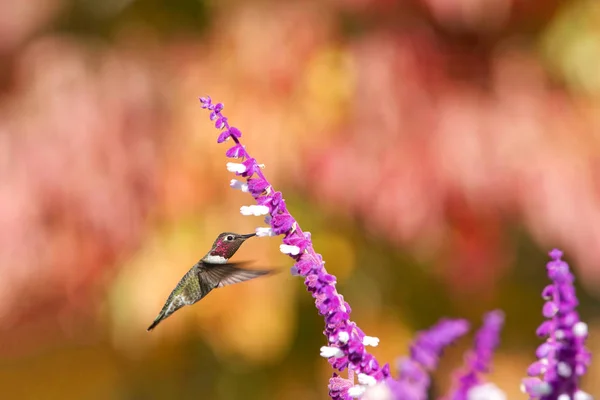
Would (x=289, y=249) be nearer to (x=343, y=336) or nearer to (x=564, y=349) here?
(x=343, y=336)

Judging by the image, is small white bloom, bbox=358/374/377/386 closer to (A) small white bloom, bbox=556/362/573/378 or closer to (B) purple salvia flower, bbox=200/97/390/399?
(B) purple salvia flower, bbox=200/97/390/399

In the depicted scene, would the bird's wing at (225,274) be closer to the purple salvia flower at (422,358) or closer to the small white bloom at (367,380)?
the small white bloom at (367,380)

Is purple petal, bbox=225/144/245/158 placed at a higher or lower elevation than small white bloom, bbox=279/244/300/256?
higher

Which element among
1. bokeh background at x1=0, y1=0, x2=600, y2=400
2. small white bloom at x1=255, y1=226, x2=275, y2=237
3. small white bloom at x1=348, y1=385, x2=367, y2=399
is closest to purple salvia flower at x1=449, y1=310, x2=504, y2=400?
small white bloom at x1=348, y1=385, x2=367, y2=399

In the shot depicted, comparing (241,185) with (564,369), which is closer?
(564,369)

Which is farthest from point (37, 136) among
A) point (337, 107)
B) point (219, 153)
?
point (337, 107)

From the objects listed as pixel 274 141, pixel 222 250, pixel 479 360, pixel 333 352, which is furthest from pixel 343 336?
pixel 274 141

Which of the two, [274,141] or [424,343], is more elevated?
[274,141]
